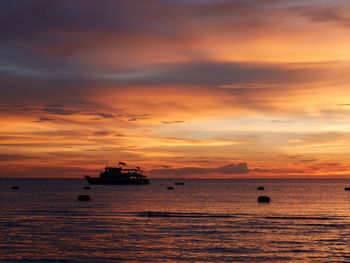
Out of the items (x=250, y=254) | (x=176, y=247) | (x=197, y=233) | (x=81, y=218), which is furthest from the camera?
(x=81, y=218)

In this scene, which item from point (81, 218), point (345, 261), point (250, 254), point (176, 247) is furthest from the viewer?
point (81, 218)

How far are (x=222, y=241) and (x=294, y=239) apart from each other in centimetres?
884

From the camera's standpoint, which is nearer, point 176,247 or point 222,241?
point 176,247

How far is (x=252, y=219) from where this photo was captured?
244 feet

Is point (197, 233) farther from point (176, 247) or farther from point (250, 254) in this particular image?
Answer: point (250, 254)

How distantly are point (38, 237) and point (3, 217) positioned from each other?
83.8 ft

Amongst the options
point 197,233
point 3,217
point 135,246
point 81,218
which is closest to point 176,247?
point 135,246

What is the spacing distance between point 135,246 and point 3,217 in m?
37.0

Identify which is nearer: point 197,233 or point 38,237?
point 38,237

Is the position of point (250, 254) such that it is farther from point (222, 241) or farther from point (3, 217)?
point (3, 217)

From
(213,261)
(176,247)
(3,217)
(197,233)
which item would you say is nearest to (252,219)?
(197,233)

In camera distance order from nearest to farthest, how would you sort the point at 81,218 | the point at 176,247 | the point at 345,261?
the point at 345,261, the point at 176,247, the point at 81,218

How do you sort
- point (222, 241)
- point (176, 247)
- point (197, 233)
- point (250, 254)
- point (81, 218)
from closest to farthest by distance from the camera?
point (250, 254), point (176, 247), point (222, 241), point (197, 233), point (81, 218)

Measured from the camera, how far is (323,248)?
4547 cm
